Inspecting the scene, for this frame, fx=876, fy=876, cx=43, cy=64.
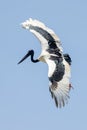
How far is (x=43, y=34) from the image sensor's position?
2013 inches

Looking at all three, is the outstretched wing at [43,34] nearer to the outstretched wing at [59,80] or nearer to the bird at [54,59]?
the bird at [54,59]

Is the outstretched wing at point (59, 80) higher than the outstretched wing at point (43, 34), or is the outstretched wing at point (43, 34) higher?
the outstretched wing at point (43, 34)

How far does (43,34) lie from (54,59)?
4923mm

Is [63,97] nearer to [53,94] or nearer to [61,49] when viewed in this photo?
[53,94]

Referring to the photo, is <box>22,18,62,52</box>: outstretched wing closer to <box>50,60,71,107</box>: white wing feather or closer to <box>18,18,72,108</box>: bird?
<box>18,18,72,108</box>: bird

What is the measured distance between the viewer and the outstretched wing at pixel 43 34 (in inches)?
1965

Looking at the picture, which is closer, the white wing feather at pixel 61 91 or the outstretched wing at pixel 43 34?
the white wing feather at pixel 61 91

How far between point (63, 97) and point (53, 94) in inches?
32.7

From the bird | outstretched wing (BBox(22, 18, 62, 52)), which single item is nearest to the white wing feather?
the bird

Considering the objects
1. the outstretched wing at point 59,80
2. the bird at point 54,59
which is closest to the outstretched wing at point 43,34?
the bird at point 54,59

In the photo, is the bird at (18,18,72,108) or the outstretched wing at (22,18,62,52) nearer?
the bird at (18,18,72,108)

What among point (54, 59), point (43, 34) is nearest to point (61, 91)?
point (54, 59)

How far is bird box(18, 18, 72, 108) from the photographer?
41000 millimetres

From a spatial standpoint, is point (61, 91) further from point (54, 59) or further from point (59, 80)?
point (54, 59)
